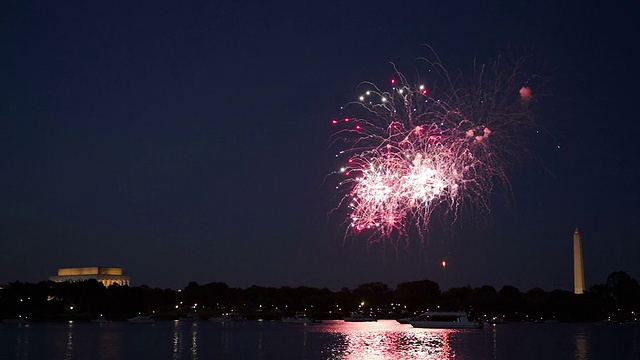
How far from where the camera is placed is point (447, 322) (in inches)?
5408

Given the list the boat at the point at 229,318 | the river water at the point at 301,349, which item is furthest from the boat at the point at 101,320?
the river water at the point at 301,349

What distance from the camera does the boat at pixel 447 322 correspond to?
441 feet

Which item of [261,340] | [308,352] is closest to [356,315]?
[261,340]

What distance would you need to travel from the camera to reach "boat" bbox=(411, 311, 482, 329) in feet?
441

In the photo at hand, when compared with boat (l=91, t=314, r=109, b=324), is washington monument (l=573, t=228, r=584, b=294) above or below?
above

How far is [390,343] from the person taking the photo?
85938 millimetres

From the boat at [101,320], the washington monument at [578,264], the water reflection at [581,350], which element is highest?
the washington monument at [578,264]

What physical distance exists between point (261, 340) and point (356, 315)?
4178 inches

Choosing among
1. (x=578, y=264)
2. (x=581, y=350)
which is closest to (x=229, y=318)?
(x=578, y=264)

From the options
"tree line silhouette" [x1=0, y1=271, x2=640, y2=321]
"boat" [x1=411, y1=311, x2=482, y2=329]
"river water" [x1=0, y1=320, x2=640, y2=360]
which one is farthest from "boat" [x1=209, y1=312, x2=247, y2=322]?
"river water" [x1=0, y1=320, x2=640, y2=360]

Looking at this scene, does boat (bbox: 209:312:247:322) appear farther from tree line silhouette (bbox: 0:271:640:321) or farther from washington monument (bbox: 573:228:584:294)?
washington monument (bbox: 573:228:584:294)

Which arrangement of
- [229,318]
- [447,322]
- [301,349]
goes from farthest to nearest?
[229,318], [447,322], [301,349]

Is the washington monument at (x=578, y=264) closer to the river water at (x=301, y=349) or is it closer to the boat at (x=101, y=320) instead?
the river water at (x=301, y=349)

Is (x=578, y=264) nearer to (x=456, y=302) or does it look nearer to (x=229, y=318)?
(x=456, y=302)
